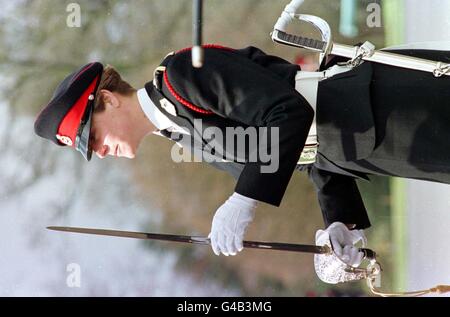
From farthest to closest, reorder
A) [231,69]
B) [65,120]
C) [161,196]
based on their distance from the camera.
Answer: [161,196]
[65,120]
[231,69]

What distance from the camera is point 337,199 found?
0.89 metres

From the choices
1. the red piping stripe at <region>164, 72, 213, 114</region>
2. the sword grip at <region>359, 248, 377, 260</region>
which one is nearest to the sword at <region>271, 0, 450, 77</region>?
the red piping stripe at <region>164, 72, 213, 114</region>

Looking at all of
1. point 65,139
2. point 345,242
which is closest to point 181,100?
point 65,139

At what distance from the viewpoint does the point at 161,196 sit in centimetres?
137

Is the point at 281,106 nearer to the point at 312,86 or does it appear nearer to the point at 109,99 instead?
the point at 312,86

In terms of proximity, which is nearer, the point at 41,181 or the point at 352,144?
the point at 352,144

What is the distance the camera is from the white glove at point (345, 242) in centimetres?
81

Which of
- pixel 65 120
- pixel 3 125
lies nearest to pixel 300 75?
pixel 65 120

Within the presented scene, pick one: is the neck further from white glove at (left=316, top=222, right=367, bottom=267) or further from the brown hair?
white glove at (left=316, top=222, right=367, bottom=267)

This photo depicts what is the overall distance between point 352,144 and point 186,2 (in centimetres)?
75

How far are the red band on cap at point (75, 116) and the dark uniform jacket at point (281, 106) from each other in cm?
9

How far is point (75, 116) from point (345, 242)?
0.40 meters

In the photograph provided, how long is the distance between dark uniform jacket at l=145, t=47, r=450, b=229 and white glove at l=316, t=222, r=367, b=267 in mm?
105
